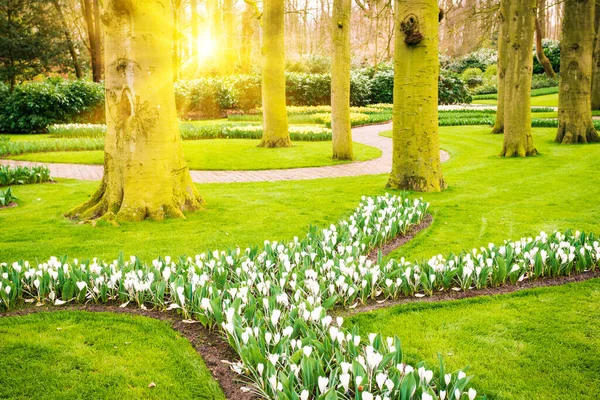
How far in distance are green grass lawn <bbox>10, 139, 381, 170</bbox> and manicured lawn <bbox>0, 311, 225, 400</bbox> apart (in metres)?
9.16

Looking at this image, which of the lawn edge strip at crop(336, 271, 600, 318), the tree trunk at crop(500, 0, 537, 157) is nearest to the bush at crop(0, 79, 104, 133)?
the tree trunk at crop(500, 0, 537, 157)

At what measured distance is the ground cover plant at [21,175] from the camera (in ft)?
34.7

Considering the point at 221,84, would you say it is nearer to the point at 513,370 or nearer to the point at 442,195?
the point at 442,195

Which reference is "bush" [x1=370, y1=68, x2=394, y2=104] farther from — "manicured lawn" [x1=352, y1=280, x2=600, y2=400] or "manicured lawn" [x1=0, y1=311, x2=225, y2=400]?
"manicured lawn" [x1=0, y1=311, x2=225, y2=400]

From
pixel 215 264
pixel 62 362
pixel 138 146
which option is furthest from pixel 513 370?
pixel 138 146

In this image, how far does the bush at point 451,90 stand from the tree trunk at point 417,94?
98.7ft

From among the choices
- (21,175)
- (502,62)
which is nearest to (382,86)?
(502,62)

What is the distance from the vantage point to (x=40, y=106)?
23000 millimetres

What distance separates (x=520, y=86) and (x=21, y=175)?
12247mm

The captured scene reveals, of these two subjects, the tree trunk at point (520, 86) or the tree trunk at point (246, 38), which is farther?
the tree trunk at point (246, 38)

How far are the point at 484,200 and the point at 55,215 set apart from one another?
282 inches

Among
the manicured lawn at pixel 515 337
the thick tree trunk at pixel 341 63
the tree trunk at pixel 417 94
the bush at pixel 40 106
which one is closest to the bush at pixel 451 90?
the bush at pixel 40 106

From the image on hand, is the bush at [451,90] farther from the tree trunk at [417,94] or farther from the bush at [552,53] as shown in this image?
the tree trunk at [417,94]

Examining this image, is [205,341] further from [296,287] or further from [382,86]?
[382,86]
